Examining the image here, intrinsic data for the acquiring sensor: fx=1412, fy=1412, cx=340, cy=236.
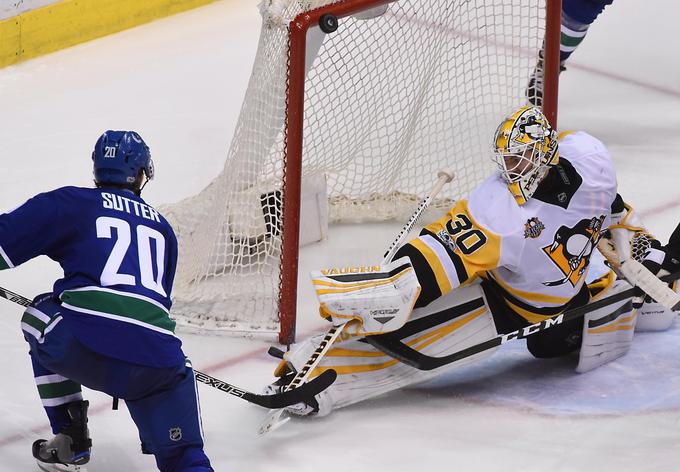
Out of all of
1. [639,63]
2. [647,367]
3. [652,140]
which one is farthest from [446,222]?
[639,63]

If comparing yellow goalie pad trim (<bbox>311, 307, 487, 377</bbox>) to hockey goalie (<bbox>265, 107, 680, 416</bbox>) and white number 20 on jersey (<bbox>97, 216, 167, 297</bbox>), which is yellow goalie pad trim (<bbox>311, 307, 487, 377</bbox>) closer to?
hockey goalie (<bbox>265, 107, 680, 416</bbox>)

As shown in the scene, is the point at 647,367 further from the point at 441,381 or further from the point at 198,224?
the point at 198,224

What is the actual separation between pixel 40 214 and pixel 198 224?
1.22 m

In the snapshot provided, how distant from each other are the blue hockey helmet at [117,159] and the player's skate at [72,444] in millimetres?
456

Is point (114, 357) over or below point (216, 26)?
below

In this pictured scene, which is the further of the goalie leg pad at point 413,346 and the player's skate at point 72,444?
the goalie leg pad at point 413,346

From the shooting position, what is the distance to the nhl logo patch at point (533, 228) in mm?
3082

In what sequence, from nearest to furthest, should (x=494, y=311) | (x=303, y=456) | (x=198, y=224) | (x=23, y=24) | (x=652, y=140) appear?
(x=303, y=456) → (x=494, y=311) → (x=198, y=224) → (x=652, y=140) → (x=23, y=24)

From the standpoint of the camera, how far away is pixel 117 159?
9.29 ft

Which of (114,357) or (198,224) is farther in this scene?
(198,224)

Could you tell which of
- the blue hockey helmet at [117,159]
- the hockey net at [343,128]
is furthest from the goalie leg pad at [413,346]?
the blue hockey helmet at [117,159]

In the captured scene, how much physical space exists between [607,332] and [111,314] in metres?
1.28

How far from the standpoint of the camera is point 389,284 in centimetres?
313

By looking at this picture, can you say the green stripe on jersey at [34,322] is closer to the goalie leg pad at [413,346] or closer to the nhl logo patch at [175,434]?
the nhl logo patch at [175,434]
